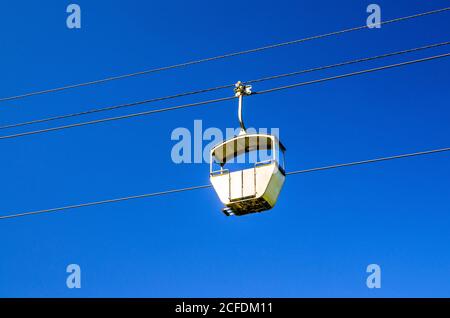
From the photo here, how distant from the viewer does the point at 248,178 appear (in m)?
16.6

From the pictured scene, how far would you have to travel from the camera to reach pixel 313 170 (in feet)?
52.0

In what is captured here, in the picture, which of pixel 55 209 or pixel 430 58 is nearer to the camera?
pixel 430 58

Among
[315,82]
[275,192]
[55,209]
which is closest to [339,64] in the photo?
[315,82]

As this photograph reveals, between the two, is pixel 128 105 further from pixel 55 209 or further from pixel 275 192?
pixel 275 192

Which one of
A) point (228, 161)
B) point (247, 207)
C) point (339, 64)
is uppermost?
point (339, 64)

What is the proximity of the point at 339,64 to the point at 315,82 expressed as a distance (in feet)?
2.19

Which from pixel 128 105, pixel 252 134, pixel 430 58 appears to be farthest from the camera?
pixel 128 105

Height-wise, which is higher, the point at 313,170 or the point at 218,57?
the point at 218,57

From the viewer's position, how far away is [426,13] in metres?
16.1

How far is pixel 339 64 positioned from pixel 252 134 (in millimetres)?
2356

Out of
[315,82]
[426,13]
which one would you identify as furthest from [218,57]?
[426,13]

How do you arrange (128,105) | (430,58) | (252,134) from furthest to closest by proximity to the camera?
(128,105), (252,134), (430,58)

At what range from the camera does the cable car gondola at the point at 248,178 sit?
16.4 m

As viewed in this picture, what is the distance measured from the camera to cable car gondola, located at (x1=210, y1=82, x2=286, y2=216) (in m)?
16.4
